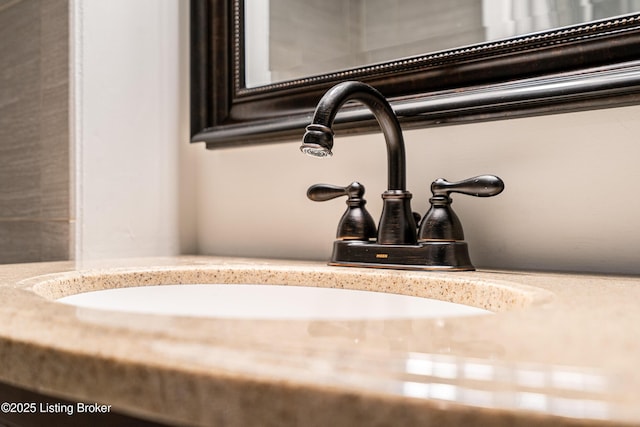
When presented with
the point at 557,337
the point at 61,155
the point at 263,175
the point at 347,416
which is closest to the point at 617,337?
the point at 557,337

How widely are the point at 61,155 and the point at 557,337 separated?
2.79ft

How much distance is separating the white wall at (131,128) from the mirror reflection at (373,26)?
16 centimetres

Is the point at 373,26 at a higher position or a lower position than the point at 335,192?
higher

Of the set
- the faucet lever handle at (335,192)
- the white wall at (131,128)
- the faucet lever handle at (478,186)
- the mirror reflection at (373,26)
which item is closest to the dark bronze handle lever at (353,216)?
the faucet lever handle at (335,192)

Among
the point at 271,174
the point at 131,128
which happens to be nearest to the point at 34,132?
the point at 131,128

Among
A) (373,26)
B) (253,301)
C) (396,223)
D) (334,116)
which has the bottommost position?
(253,301)

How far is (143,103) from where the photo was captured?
1026 millimetres

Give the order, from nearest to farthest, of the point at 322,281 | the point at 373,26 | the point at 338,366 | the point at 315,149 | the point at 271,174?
the point at 338,366 < the point at 315,149 < the point at 322,281 < the point at 373,26 < the point at 271,174

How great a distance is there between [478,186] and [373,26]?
343 millimetres

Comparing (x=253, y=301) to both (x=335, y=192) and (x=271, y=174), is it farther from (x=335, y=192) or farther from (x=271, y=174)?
(x=271, y=174)

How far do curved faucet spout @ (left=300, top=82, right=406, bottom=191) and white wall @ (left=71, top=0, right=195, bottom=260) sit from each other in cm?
48

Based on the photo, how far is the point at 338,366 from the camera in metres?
0.24

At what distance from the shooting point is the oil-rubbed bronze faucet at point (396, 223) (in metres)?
0.66

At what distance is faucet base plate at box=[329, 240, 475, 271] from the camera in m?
0.67
